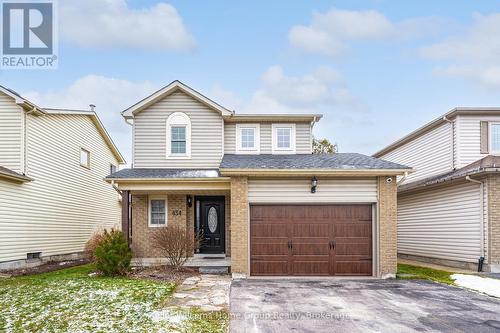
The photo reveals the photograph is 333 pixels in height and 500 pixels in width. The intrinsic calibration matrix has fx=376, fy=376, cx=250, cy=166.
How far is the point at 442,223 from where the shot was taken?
570 inches

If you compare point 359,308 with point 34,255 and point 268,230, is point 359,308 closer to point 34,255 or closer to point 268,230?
point 268,230

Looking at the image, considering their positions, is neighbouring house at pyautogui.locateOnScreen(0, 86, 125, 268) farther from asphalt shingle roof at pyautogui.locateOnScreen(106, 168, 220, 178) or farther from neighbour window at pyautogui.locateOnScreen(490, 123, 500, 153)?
neighbour window at pyautogui.locateOnScreen(490, 123, 500, 153)

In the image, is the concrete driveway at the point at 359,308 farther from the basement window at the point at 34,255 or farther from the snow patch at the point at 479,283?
the basement window at the point at 34,255

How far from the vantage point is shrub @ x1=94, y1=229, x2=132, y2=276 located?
1071cm

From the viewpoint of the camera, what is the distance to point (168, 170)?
532 inches

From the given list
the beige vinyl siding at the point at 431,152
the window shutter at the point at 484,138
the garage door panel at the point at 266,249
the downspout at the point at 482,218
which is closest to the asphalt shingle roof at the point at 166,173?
the garage door panel at the point at 266,249

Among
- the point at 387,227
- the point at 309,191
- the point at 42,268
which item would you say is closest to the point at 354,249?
the point at 387,227

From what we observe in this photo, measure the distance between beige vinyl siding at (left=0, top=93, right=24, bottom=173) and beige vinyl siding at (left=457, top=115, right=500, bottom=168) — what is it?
15947 mm

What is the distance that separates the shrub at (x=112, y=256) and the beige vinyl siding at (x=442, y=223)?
1125 centimetres

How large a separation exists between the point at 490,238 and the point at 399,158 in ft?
27.0

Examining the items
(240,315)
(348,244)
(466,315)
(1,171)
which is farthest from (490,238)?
(1,171)

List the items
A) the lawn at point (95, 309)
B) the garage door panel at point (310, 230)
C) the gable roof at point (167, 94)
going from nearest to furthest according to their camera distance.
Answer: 1. the lawn at point (95, 309)
2. the garage door panel at point (310, 230)
3. the gable roof at point (167, 94)

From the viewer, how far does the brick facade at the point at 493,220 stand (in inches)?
469

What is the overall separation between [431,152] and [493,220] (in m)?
4.85
